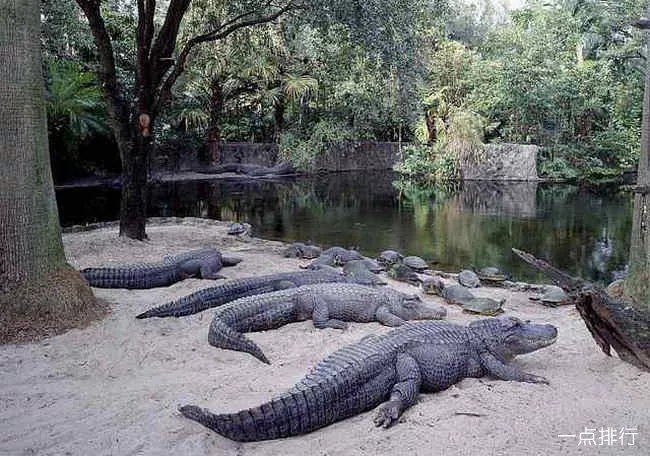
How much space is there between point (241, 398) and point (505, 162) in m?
21.4

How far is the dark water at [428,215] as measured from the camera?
10539mm

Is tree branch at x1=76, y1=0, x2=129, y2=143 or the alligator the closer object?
tree branch at x1=76, y1=0, x2=129, y2=143

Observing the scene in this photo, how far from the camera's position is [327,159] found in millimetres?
27297

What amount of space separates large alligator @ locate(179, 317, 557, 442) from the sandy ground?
0.07 meters

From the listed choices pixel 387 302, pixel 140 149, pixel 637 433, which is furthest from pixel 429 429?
pixel 140 149

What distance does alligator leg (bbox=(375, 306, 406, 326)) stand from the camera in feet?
16.8

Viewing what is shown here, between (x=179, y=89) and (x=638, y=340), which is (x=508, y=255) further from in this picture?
(x=179, y=89)

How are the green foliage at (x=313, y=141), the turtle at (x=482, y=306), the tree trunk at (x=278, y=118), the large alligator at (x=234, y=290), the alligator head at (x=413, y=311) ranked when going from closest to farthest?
1. the large alligator at (x=234, y=290)
2. the alligator head at (x=413, y=311)
3. the turtle at (x=482, y=306)
4. the green foliage at (x=313, y=141)
5. the tree trunk at (x=278, y=118)

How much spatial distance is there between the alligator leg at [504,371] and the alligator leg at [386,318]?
1334 millimetres

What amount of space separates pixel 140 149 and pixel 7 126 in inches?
158

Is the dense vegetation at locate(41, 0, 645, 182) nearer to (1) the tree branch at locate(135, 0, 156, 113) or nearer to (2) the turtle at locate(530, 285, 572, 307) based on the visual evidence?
(1) the tree branch at locate(135, 0, 156, 113)

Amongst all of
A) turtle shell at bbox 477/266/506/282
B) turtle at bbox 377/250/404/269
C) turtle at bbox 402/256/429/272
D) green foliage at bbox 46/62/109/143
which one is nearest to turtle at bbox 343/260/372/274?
turtle at bbox 377/250/404/269

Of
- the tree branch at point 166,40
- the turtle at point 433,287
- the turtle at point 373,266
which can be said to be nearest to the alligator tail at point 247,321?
the turtle at point 433,287

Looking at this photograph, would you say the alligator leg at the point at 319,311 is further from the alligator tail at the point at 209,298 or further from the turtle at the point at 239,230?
the turtle at the point at 239,230
